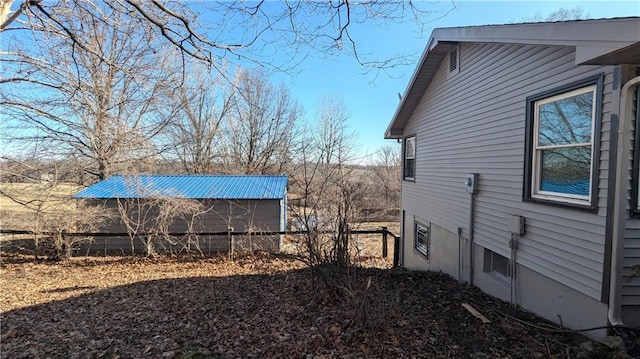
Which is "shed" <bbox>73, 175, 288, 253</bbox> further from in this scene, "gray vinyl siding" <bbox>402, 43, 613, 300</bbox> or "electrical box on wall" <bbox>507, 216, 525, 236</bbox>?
"electrical box on wall" <bbox>507, 216, 525, 236</bbox>

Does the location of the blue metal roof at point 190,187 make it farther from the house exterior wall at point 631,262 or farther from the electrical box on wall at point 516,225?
the house exterior wall at point 631,262

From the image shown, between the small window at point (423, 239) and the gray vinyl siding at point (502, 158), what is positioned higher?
the gray vinyl siding at point (502, 158)

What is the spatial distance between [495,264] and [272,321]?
12.4ft

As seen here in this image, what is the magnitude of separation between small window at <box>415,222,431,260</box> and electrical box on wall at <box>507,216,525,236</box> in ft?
11.7

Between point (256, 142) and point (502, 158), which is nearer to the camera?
point (502, 158)

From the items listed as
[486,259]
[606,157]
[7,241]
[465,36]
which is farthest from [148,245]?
[606,157]

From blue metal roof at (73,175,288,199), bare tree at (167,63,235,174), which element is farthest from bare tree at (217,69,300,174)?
blue metal roof at (73,175,288,199)

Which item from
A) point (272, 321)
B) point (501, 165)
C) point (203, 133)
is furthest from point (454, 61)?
point (203, 133)

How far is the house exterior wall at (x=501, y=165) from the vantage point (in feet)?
11.0

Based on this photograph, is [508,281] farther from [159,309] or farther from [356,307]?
[159,309]

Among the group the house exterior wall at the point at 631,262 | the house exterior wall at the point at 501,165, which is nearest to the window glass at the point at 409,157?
the house exterior wall at the point at 501,165

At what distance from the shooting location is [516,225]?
443 cm

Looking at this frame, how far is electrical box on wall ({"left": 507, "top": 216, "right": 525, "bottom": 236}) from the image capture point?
172 inches

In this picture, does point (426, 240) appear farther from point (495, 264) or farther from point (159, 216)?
point (159, 216)
